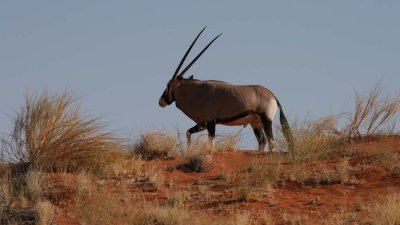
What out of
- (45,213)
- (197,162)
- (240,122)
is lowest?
(45,213)

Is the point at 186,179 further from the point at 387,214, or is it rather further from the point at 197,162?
the point at 387,214

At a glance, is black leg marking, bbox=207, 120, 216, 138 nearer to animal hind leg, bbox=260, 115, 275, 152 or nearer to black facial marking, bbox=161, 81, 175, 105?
animal hind leg, bbox=260, 115, 275, 152

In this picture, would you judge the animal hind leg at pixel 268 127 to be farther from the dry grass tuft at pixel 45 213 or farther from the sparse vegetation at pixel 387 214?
the dry grass tuft at pixel 45 213

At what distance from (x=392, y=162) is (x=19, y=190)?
232 inches

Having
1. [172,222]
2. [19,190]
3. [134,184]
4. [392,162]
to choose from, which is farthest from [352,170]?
[19,190]

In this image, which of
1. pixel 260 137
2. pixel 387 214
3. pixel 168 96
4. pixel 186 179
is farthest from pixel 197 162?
pixel 168 96

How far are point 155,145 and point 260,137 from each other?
2.98 m

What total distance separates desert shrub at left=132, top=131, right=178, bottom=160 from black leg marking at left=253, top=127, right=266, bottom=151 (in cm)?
240

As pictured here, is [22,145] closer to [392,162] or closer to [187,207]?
[187,207]

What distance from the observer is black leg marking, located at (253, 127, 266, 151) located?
54.5 ft

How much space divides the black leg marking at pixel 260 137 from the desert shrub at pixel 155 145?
2.40m

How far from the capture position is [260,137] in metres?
16.8

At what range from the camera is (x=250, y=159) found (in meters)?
14.3

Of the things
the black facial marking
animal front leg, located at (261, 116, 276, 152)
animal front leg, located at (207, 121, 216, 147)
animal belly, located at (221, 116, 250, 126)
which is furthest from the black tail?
the black facial marking
